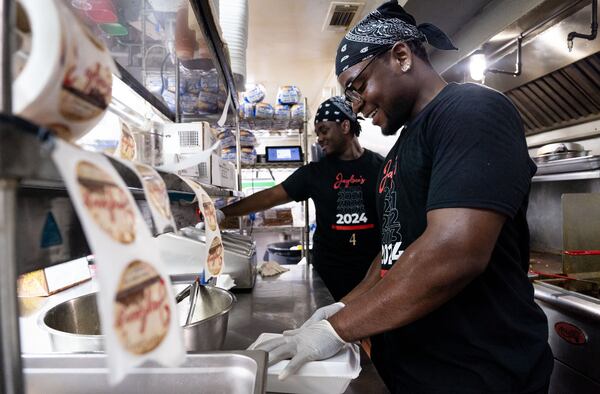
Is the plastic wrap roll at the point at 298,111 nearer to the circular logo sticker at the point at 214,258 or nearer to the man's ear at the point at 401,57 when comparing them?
the man's ear at the point at 401,57

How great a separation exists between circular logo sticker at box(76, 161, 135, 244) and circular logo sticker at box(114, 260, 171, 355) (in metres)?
0.03

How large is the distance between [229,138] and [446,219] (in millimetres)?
2643

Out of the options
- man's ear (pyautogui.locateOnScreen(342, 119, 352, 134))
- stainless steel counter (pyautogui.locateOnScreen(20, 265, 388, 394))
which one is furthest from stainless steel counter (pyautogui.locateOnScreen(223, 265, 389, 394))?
man's ear (pyautogui.locateOnScreen(342, 119, 352, 134))

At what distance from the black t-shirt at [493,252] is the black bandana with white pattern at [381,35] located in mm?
257

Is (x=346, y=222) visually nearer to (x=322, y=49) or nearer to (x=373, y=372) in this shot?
(x=373, y=372)

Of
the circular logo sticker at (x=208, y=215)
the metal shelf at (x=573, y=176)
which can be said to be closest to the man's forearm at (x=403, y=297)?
the circular logo sticker at (x=208, y=215)

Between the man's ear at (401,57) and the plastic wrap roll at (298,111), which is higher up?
the plastic wrap roll at (298,111)

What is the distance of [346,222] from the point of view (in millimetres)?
2203

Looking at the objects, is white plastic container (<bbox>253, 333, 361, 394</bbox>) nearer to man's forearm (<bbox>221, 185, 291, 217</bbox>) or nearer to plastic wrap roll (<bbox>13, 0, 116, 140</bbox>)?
plastic wrap roll (<bbox>13, 0, 116, 140</bbox>)

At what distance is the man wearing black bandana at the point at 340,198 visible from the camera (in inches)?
86.3

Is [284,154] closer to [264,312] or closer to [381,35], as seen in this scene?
[264,312]

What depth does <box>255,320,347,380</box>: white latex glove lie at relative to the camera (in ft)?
2.61

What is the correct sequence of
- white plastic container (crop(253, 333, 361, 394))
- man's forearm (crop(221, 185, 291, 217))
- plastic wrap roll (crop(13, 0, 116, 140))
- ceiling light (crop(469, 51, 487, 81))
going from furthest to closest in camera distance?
ceiling light (crop(469, 51, 487, 81)) < man's forearm (crop(221, 185, 291, 217)) < white plastic container (crop(253, 333, 361, 394)) < plastic wrap roll (crop(13, 0, 116, 140))

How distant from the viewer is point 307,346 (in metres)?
0.82
